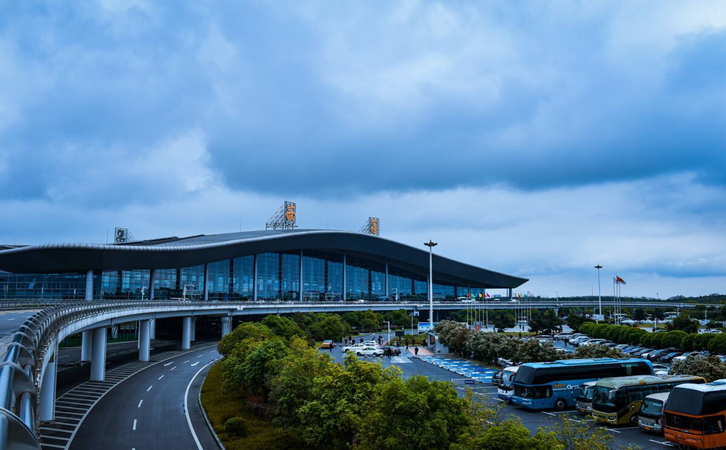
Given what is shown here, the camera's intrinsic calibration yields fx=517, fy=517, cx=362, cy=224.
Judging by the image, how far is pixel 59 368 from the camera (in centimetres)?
4316

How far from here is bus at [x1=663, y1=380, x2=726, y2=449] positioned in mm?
20000

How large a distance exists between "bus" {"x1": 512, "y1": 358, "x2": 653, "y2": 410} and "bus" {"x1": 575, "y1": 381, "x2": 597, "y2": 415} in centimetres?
113

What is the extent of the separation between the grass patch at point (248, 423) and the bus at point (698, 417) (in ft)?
50.2

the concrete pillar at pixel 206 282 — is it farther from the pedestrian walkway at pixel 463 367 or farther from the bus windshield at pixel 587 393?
the bus windshield at pixel 587 393

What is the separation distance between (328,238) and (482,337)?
5414cm

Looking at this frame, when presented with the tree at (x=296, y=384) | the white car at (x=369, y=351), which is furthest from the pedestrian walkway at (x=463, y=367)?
the tree at (x=296, y=384)

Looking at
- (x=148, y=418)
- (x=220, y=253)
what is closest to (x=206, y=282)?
(x=220, y=253)

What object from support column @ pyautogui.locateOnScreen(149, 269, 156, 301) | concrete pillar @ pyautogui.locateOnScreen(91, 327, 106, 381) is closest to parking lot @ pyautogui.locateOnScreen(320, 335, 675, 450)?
concrete pillar @ pyautogui.locateOnScreen(91, 327, 106, 381)

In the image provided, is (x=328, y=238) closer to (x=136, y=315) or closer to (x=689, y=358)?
(x=136, y=315)

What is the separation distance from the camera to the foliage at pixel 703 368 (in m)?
28.2

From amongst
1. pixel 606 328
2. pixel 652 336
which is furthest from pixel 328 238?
pixel 652 336

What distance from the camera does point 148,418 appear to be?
87.7 feet

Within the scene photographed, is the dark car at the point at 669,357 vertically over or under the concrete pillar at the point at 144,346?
under

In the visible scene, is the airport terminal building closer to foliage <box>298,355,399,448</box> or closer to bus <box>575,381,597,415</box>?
foliage <box>298,355,399,448</box>
